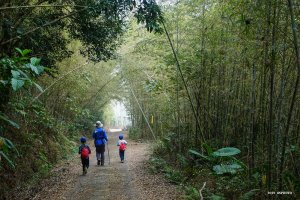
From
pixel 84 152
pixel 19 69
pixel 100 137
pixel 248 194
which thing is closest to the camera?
pixel 19 69

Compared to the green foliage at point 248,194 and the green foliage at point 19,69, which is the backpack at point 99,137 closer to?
the green foliage at point 248,194

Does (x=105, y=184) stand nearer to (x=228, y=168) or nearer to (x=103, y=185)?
(x=103, y=185)

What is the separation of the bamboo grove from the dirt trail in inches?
46.1

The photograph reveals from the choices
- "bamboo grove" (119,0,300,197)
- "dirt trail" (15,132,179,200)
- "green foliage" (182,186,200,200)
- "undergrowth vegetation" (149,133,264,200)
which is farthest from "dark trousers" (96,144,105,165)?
"green foliage" (182,186,200,200)

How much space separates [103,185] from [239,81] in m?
3.54

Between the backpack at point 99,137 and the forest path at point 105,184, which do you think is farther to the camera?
the backpack at point 99,137

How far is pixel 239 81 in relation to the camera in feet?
20.2

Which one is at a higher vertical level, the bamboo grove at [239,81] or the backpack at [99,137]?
the bamboo grove at [239,81]

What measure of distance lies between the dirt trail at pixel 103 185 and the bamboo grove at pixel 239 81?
1.17m

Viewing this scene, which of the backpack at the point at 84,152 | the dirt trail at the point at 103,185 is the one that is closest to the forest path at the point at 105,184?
the dirt trail at the point at 103,185

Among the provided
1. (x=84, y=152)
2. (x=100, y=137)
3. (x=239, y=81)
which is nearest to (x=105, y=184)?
(x=84, y=152)

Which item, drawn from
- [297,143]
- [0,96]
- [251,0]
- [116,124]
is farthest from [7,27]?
[116,124]

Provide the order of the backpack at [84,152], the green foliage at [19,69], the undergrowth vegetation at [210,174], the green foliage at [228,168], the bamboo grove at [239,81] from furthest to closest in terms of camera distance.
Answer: the backpack at [84,152] < the green foliage at [228,168] < the undergrowth vegetation at [210,174] < the bamboo grove at [239,81] < the green foliage at [19,69]

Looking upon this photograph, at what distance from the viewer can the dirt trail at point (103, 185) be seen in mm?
5984
